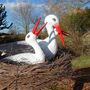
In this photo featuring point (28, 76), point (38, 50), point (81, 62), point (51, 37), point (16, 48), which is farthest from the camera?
point (81, 62)

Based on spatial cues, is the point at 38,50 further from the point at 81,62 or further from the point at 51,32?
the point at 81,62

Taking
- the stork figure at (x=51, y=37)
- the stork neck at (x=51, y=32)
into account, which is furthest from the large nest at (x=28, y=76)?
the stork neck at (x=51, y=32)

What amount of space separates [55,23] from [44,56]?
1.22 ft

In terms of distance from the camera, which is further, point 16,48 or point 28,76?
point 16,48

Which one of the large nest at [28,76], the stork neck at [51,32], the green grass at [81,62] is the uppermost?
the stork neck at [51,32]

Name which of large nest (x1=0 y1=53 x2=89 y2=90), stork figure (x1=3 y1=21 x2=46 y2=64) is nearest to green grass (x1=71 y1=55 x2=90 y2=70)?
stork figure (x1=3 y1=21 x2=46 y2=64)

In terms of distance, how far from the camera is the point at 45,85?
2.70 m

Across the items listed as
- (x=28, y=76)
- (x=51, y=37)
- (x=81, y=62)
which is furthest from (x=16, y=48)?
(x=81, y=62)

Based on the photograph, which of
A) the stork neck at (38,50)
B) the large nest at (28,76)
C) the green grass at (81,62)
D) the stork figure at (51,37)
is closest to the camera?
the large nest at (28,76)

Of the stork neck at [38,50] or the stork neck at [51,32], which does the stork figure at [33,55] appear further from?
the stork neck at [51,32]

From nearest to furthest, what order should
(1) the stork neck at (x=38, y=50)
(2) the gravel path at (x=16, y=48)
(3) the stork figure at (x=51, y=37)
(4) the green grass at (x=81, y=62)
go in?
1. (1) the stork neck at (x=38, y=50)
2. (3) the stork figure at (x=51, y=37)
3. (2) the gravel path at (x=16, y=48)
4. (4) the green grass at (x=81, y=62)

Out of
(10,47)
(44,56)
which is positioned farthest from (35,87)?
(10,47)

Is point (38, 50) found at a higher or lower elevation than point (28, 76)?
higher

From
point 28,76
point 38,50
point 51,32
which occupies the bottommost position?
point 28,76
